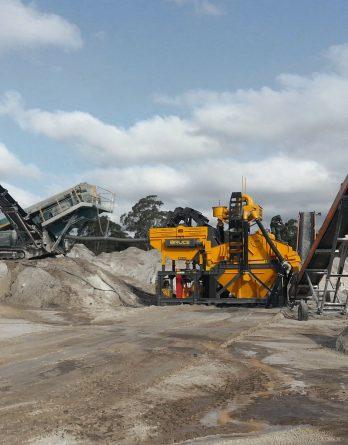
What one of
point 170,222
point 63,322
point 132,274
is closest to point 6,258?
point 170,222

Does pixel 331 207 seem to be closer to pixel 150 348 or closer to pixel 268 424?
pixel 150 348

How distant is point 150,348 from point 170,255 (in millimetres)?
13584

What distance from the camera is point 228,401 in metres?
6.05

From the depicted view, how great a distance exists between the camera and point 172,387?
21.7 ft

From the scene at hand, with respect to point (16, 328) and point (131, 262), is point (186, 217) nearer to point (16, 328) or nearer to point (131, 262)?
point (16, 328)

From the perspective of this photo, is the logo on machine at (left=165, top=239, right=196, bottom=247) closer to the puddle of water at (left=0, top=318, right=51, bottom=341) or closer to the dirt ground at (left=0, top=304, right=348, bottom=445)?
the puddle of water at (left=0, top=318, right=51, bottom=341)

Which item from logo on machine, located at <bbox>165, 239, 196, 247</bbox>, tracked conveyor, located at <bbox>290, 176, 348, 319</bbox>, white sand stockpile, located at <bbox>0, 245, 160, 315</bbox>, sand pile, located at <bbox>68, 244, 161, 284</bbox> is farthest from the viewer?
sand pile, located at <bbox>68, 244, 161, 284</bbox>

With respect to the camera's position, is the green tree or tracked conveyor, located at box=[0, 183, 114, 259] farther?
the green tree

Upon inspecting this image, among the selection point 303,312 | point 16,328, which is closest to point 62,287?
point 16,328

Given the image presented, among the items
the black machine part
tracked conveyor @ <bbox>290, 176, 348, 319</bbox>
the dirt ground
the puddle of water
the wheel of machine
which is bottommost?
the puddle of water

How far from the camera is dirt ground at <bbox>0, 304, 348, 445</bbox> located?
15.9ft

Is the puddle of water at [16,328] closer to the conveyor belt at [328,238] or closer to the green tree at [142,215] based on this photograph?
the conveyor belt at [328,238]

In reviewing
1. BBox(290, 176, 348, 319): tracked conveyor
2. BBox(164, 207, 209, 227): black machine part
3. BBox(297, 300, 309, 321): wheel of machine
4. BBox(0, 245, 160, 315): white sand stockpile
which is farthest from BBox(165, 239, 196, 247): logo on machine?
BBox(297, 300, 309, 321): wheel of machine

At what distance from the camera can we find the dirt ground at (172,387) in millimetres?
4859
